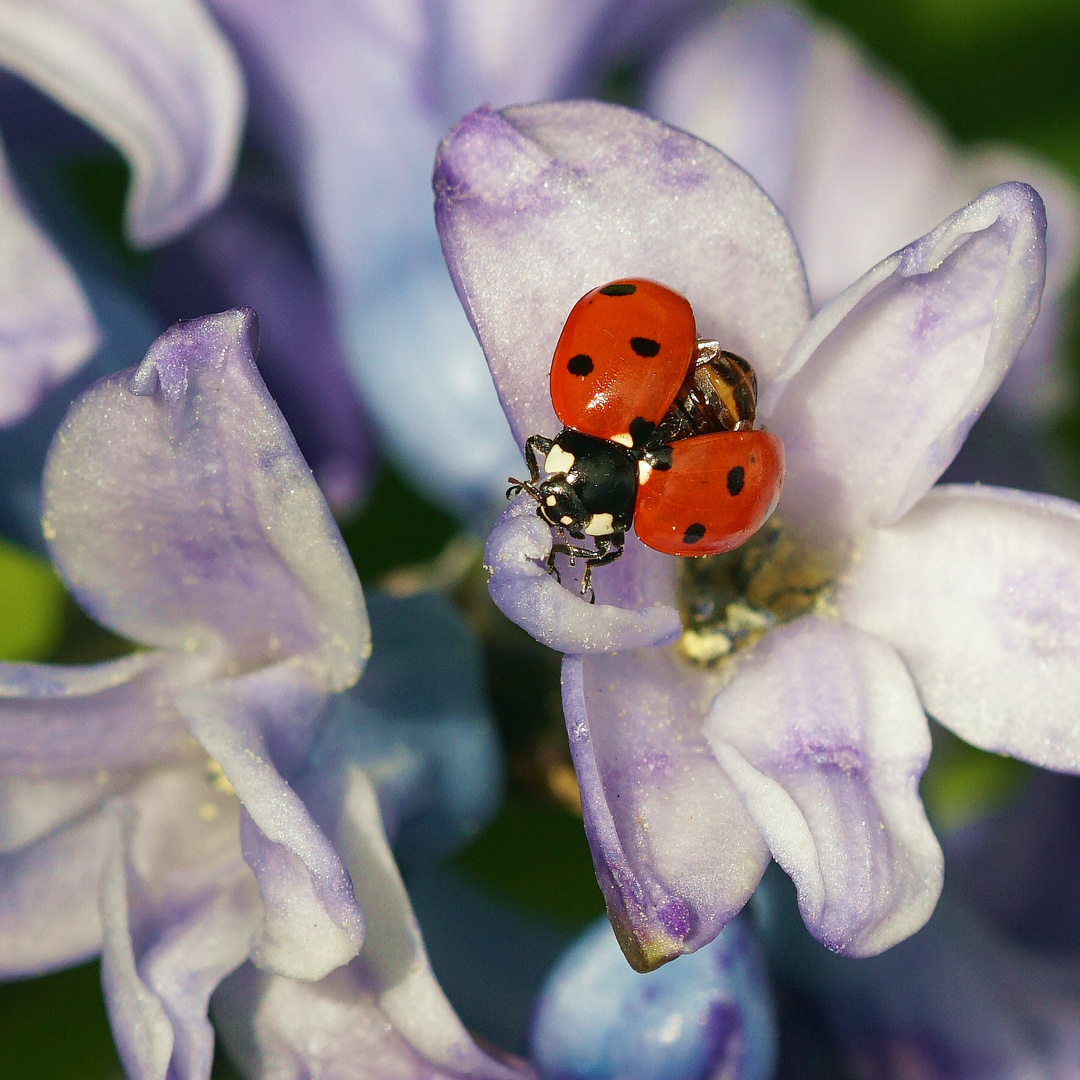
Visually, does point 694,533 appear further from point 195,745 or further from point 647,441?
point 195,745

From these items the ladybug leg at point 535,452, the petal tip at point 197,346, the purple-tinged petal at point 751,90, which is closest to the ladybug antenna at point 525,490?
the ladybug leg at point 535,452

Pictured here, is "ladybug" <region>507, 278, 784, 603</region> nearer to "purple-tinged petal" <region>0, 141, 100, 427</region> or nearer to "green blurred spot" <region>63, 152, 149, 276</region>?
"purple-tinged petal" <region>0, 141, 100, 427</region>

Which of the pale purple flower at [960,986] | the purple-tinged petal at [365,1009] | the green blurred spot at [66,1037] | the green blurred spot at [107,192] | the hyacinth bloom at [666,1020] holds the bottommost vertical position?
the green blurred spot at [66,1037]

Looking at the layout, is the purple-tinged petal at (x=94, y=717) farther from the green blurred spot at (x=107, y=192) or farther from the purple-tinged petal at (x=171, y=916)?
the green blurred spot at (x=107, y=192)

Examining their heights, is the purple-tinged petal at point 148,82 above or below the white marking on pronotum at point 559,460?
above

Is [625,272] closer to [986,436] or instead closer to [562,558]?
[562,558]
